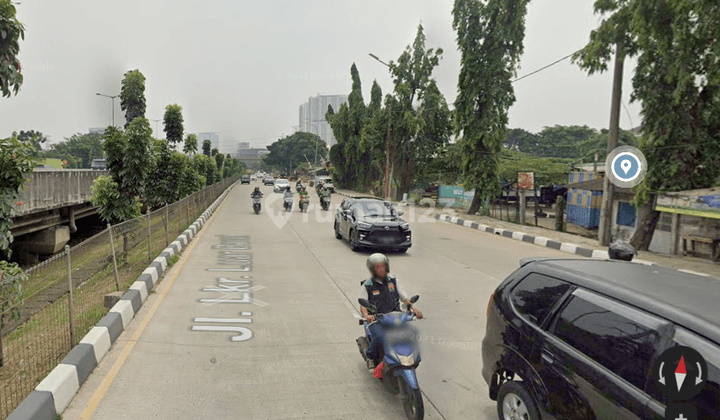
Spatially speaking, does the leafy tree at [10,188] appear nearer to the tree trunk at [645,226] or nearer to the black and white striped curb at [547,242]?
the black and white striped curb at [547,242]

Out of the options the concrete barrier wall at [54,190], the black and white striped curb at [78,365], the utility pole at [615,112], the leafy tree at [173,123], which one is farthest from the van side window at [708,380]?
the leafy tree at [173,123]

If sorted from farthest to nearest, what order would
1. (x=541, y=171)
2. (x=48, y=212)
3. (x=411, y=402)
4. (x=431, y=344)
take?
(x=541, y=171) → (x=48, y=212) → (x=431, y=344) → (x=411, y=402)

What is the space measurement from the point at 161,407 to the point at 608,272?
3829 mm

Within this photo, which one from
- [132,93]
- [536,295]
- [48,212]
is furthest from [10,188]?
[48,212]

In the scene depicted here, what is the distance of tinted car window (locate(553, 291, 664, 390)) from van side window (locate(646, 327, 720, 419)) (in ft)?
0.43

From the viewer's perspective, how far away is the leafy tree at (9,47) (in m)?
4.09

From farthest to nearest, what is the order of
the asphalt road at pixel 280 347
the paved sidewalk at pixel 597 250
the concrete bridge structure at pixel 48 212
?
the concrete bridge structure at pixel 48 212 → the paved sidewalk at pixel 597 250 → the asphalt road at pixel 280 347

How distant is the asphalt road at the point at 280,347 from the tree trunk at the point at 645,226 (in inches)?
246

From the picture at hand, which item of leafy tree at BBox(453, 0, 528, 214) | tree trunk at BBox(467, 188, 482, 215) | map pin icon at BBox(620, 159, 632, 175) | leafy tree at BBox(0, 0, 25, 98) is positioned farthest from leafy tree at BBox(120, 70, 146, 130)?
tree trunk at BBox(467, 188, 482, 215)

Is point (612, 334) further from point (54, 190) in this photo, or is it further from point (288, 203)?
point (288, 203)

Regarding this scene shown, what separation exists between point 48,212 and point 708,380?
22.3 metres

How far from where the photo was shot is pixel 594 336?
284 centimetres

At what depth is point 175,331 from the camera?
20.3 feet

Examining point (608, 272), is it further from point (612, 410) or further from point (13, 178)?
point (13, 178)
